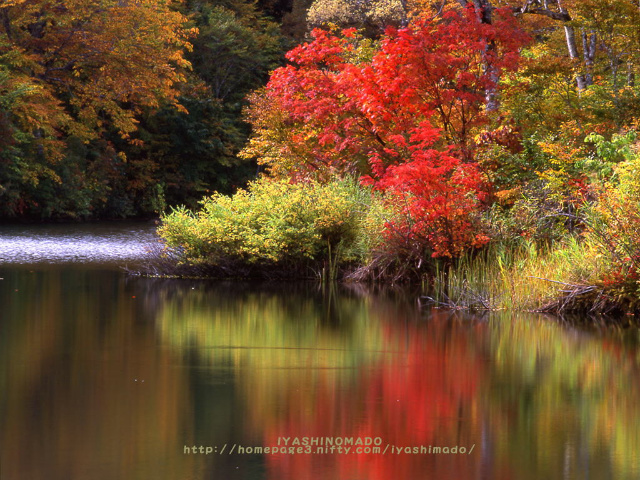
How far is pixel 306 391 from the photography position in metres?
6.90

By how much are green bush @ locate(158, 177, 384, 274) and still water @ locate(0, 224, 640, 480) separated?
6.76 feet

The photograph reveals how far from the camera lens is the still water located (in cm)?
518

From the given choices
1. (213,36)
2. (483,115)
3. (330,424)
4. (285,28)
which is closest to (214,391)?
(330,424)

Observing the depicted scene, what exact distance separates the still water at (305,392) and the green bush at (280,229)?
2060 mm

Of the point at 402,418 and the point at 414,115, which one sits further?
the point at 414,115

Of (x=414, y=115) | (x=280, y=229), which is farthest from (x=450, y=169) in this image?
(x=280, y=229)

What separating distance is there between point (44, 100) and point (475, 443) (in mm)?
25790

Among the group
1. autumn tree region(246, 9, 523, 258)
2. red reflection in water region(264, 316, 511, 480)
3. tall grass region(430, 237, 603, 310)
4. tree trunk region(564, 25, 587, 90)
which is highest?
tree trunk region(564, 25, 587, 90)

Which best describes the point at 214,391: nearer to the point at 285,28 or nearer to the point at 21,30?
the point at 21,30

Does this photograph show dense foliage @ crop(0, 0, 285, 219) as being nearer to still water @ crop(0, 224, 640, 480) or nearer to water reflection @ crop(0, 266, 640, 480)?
still water @ crop(0, 224, 640, 480)

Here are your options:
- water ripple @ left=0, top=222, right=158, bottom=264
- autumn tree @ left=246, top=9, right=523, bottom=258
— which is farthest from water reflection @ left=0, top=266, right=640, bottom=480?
water ripple @ left=0, top=222, right=158, bottom=264

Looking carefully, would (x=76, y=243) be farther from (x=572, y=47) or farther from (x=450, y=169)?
(x=572, y=47)

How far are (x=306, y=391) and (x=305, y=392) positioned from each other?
0.11ft

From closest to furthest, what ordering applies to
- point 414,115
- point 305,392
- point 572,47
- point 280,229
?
point 305,392 < point 280,229 < point 414,115 < point 572,47
